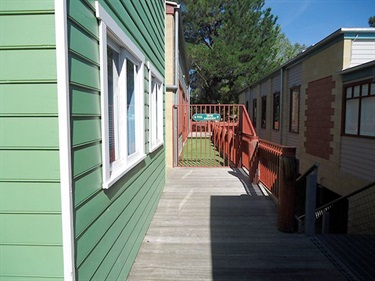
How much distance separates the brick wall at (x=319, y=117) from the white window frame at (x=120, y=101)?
6.72m

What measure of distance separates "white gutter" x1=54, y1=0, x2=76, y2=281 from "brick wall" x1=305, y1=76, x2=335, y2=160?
27.1 feet

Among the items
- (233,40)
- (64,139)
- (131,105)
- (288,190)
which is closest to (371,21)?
(233,40)

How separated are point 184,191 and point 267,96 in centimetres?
1155

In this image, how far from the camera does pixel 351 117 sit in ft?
24.5

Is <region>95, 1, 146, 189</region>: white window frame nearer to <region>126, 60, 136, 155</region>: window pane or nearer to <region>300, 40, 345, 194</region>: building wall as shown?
<region>126, 60, 136, 155</region>: window pane

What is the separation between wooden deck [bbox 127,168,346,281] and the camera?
9.73 feet

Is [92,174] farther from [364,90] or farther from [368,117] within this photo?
[364,90]

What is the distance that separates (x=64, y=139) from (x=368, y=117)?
715 centimetres

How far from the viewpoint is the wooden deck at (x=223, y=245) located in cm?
296

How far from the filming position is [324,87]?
29.3 feet

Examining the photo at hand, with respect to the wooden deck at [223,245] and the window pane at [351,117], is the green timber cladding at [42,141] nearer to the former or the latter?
the wooden deck at [223,245]

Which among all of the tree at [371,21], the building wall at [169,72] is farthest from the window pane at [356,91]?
the tree at [371,21]

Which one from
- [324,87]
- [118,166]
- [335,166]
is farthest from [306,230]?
[324,87]

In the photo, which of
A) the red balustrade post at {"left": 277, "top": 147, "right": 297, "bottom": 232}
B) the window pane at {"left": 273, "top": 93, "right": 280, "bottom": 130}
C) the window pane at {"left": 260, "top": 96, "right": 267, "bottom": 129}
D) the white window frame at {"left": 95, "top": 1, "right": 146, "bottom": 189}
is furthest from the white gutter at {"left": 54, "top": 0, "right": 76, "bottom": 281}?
the window pane at {"left": 260, "top": 96, "right": 267, "bottom": 129}
